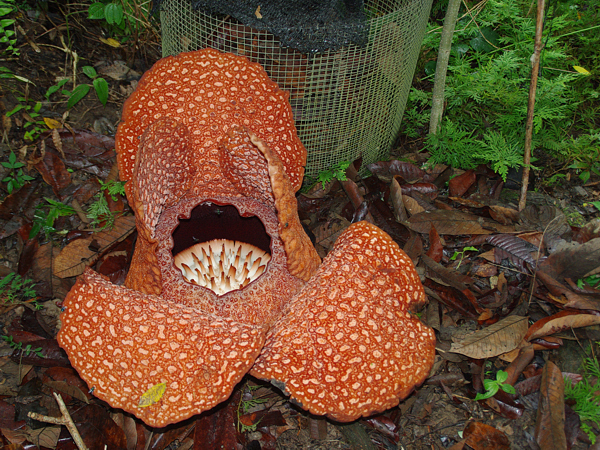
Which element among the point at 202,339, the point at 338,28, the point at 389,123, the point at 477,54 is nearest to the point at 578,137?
the point at 477,54

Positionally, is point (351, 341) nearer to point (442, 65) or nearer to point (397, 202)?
point (397, 202)

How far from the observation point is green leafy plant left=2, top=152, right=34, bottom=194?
2.82 meters

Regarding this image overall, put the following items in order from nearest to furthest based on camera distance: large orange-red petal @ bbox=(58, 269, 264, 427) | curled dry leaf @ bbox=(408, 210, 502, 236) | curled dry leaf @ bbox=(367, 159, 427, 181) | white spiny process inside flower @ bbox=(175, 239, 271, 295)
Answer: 1. large orange-red petal @ bbox=(58, 269, 264, 427)
2. white spiny process inside flower @ bbox=(175, 239, 271, 295)
3. curled dry leaf @ bbox=(408, 210, 502, 236)
4. curled dry leaf @ bbox=(367, 159, 427, 181)

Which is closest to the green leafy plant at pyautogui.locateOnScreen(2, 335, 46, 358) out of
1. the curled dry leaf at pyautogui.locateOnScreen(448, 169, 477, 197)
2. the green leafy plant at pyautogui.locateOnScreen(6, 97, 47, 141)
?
the green leafy plant at pyautogui.locateOnScreen(6, 97, 47, 141)

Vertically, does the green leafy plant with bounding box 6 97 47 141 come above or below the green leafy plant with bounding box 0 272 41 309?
above

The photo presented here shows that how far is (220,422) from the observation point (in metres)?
1.95

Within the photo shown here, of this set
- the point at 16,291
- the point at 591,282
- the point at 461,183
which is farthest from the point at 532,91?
the point at 16,291

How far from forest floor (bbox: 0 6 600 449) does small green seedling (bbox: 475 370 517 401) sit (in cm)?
1

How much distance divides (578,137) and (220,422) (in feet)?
9.06

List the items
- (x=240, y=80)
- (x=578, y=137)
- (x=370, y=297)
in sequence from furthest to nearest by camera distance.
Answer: (x=578, y=137)
(x=240, y=80)
(x=370, y=297)

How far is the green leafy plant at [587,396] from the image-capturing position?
1882mm

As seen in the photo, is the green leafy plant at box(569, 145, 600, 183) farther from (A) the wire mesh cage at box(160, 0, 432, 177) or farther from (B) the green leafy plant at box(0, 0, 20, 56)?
(B) the green leafy plant at box(0, 0, 20, 56)

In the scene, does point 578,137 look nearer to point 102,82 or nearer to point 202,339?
point 202,339

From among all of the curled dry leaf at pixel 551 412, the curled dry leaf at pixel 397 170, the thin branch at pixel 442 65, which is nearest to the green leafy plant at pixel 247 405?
the curled dry leaf at pixel 551 412
